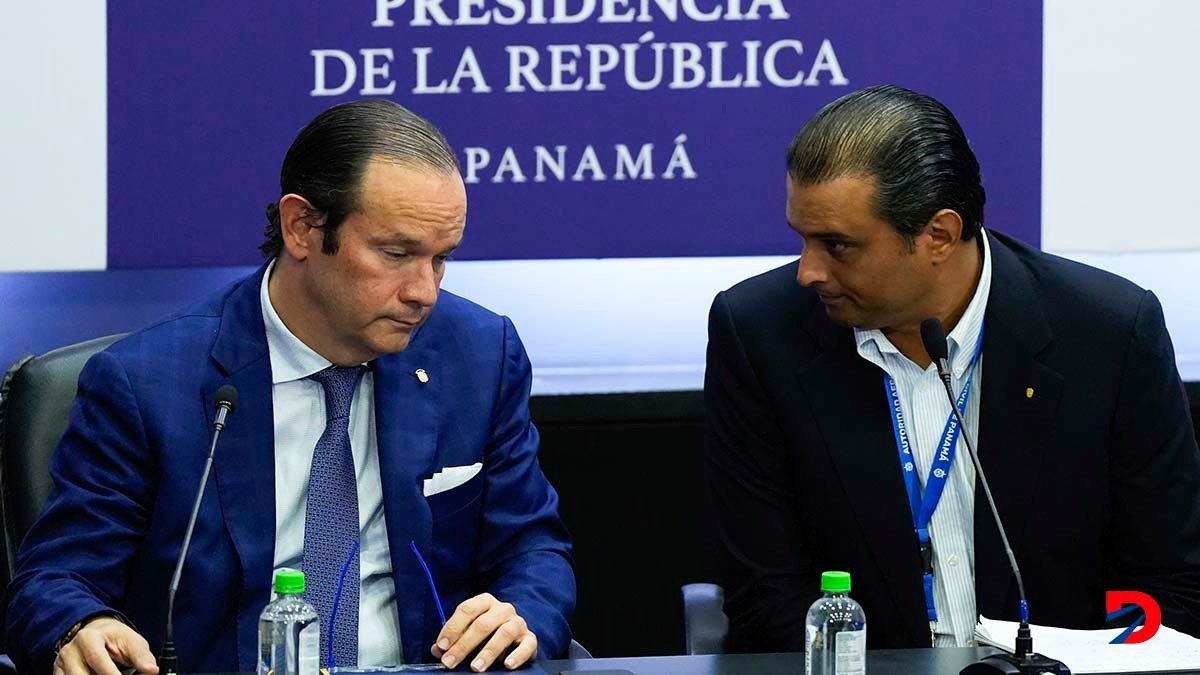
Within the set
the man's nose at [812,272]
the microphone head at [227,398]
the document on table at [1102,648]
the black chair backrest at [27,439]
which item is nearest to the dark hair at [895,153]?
the man's nose at [812,272]

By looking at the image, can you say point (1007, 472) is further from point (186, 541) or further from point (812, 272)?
point (186, 541)

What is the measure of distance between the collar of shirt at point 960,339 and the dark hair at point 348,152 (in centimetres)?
82

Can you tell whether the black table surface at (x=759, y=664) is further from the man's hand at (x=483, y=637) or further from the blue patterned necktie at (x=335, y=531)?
the blue patterned necktie at (x=335, y=531)

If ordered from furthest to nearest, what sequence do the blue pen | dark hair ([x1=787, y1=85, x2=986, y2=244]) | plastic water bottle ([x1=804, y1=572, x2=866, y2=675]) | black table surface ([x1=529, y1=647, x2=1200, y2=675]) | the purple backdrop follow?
the purple backdrop < dark hair ([x1=787, y1=85, x2=986, y2=244]) < the blue pen < black table surface ([x1=529, y1=647, x2=1200, y2=675]) < plastic water bottle ([x1=804, y1=572, x2=866, y2=675])

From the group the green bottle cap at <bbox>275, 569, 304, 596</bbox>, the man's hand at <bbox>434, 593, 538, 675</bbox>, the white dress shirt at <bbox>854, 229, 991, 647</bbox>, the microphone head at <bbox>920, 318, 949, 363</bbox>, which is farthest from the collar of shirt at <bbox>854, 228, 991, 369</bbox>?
the green bottle cap at <bbox>275, 569, 304, 596</bbox>

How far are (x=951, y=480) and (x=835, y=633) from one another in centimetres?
75

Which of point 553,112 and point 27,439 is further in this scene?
point 553,112

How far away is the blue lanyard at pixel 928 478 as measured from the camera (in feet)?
9.75

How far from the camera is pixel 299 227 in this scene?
2.81m

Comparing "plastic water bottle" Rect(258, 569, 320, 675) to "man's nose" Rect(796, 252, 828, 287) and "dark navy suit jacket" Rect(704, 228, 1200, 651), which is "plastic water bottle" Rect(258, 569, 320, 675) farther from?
"man's nose" Rect(796, 252, 828, 287)

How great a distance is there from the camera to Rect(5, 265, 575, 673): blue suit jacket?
2.70 metres

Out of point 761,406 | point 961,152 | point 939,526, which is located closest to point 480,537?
point 761,406

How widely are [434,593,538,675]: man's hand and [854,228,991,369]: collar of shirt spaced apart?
0.92 m

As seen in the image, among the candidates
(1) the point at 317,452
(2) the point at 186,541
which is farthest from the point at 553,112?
(2) the point at 186,541
